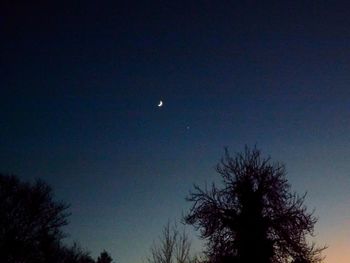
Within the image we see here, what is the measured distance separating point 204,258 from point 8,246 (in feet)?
76.7

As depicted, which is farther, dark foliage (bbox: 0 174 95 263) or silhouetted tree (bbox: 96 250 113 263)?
silhouetted tree (bbox: 96 250 113 263)

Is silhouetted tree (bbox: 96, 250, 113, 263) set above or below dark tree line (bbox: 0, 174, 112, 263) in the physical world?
above

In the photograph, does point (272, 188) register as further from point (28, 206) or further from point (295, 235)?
point (28, 206)

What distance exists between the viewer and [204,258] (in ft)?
78.5

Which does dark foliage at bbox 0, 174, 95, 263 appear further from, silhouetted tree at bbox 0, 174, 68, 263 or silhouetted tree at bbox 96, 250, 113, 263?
silhouetted tree at bbox 96, 250, 113, 263

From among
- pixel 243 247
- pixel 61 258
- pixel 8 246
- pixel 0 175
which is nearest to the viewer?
pixel 243 247

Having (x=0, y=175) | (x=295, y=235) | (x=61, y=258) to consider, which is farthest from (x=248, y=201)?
(x=61, y=258)

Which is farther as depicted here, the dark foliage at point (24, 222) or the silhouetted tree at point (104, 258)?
the silhouetted tree at point (104, 258)

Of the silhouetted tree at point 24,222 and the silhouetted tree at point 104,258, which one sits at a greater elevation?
the silhouetted tree at point 104,258

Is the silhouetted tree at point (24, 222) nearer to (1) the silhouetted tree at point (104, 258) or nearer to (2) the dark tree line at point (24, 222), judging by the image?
(2) the dark tree line at point (24, 222)

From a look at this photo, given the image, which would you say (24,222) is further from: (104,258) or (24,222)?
(104,258)

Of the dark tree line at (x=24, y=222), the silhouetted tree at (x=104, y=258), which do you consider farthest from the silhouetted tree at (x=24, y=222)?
the silhouetted tree at (x=104, y=258)

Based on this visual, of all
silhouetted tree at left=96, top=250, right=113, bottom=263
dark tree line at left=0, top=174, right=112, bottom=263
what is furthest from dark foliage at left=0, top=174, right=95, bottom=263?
silhouetted tree at left=96, top=250, right=113, bottom=263

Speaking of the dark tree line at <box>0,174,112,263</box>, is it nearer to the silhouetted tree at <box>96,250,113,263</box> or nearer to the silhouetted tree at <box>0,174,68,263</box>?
the silhouetted tree at <box>0,174,68,263</box>
